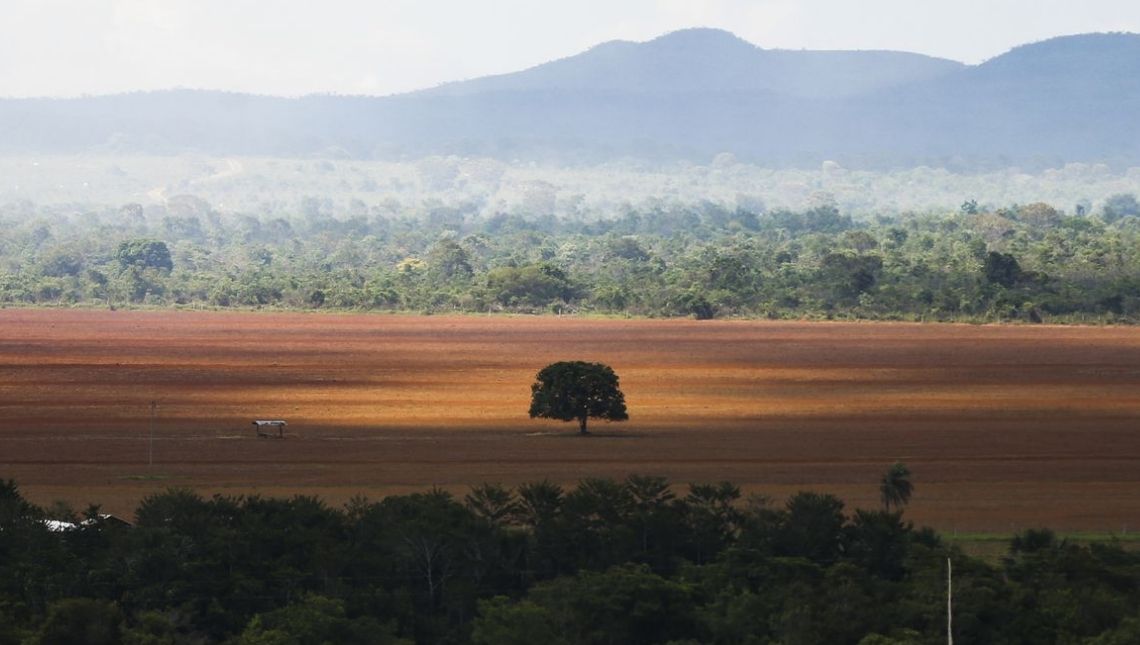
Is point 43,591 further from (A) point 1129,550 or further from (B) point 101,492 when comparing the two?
(A) point 1129,550

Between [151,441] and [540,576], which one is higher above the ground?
[540,576]

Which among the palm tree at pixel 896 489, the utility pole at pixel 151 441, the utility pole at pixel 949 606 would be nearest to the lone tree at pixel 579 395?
the utility pole at pixel 151 441

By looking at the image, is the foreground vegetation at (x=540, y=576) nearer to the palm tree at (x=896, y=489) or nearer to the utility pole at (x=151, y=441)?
the palm tree at (x=896, y=489)

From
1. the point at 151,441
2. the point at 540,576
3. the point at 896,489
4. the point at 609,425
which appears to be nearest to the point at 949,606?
the point at 540,576

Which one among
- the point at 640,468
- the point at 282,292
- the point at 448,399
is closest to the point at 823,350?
the point at 448,399

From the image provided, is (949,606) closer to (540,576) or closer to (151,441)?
(540,576)

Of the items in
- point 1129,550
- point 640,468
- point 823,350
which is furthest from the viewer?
point 823,350

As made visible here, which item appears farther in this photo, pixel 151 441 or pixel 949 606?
pixel 151 441
